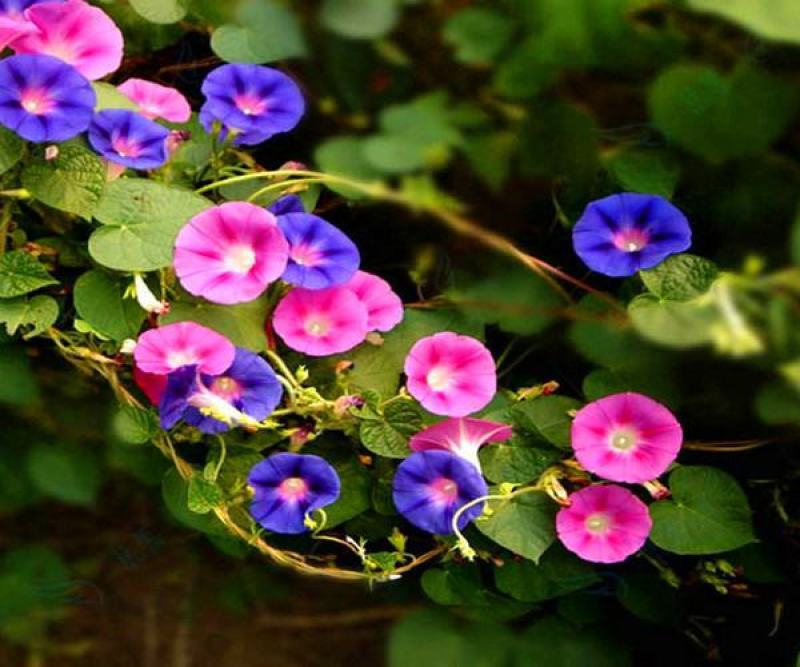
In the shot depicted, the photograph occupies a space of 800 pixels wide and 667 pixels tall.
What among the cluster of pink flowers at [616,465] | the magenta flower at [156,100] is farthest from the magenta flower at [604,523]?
the magenta flower at [156,100]

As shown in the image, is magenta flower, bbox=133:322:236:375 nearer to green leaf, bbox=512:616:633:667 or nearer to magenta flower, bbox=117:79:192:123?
magenta flower, bbox=117:79:192:123

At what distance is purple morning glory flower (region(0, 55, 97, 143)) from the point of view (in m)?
1.01

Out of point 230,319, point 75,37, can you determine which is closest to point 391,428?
point 230,319

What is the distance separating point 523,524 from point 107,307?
1.50ft

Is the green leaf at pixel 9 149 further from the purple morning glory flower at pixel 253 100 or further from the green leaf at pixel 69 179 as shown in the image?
the purple morning glory flower at pixel 253 100

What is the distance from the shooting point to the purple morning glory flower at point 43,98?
101 centimetres

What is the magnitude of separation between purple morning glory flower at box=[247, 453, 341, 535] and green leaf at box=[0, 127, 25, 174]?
1.23 feet

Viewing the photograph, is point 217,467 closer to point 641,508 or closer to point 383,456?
point 383,456

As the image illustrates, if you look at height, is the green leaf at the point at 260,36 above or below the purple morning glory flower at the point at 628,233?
above

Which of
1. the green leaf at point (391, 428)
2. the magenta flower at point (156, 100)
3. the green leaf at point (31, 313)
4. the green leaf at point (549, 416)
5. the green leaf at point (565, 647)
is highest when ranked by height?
the magenta flower at point (156, 100)

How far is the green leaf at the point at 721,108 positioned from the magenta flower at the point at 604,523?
32 cm

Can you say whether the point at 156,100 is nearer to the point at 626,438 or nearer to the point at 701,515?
the point at 626,438

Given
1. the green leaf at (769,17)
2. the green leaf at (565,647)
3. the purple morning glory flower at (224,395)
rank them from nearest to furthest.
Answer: the green leaf at (769,17) → the purple morning glory flower at (224,395) → the green leaf at (565,647)

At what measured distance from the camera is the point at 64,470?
1377 millimetres
